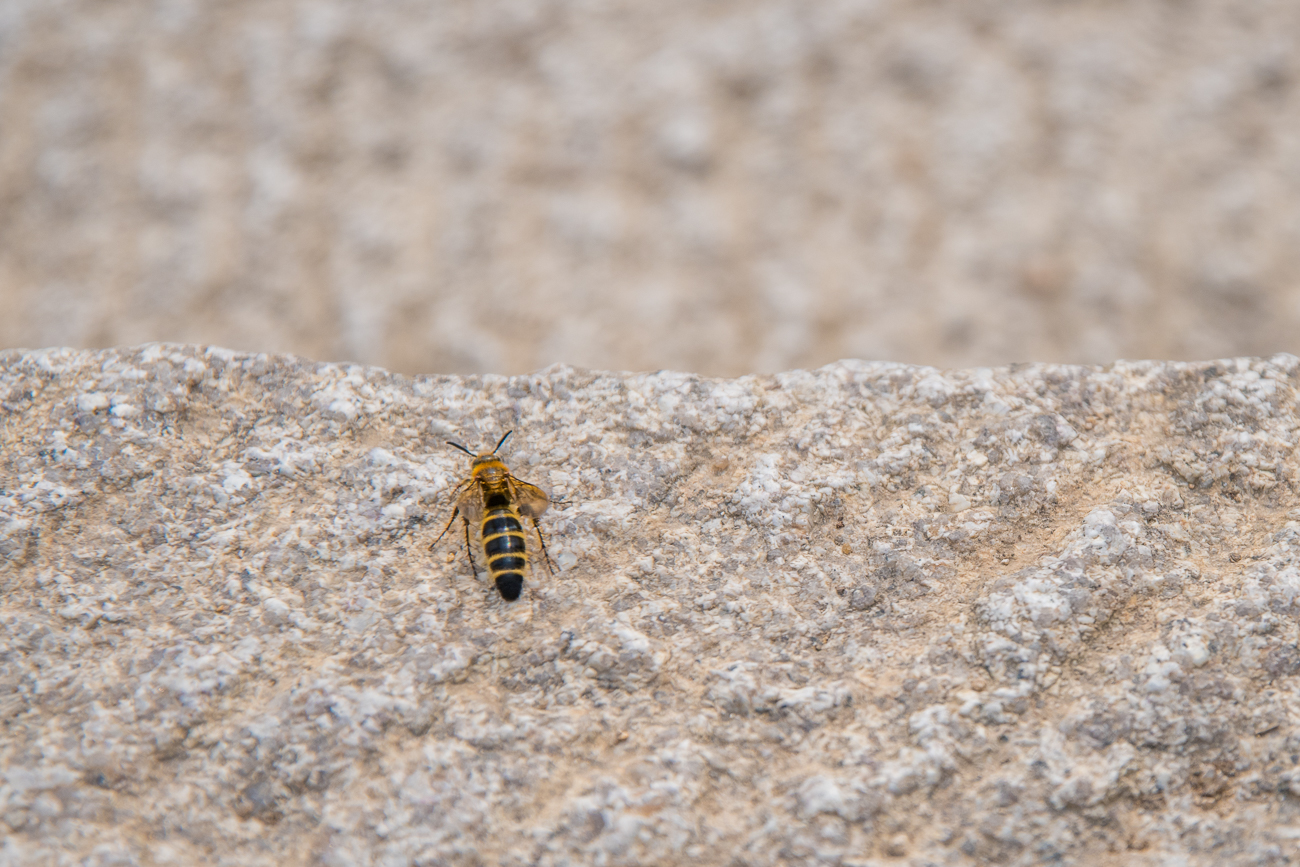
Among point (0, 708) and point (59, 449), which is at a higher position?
point (59, 449)

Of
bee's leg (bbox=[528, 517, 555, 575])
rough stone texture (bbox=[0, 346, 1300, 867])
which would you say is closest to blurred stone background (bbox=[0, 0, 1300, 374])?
rough stone texture (bbox=[0, 346, 1300, 867])

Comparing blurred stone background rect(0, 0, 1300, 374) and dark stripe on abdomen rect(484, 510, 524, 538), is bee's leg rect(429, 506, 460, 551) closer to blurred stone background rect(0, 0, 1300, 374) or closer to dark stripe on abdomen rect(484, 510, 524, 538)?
dark stripe on abdomen rect(484, 510, 524, 538)

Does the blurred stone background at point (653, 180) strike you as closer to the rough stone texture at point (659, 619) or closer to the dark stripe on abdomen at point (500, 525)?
the rough stone texture at point (659, 619)

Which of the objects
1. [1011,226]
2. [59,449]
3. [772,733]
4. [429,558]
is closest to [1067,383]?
[772,733]

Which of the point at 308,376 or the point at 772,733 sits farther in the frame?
the point at 308,376

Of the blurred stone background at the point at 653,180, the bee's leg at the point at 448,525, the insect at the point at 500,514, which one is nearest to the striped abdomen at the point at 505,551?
the insect at the point at 500,514

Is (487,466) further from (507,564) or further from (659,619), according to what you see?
(659,619)

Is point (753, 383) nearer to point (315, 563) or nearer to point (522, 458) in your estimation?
point (522, 458)
